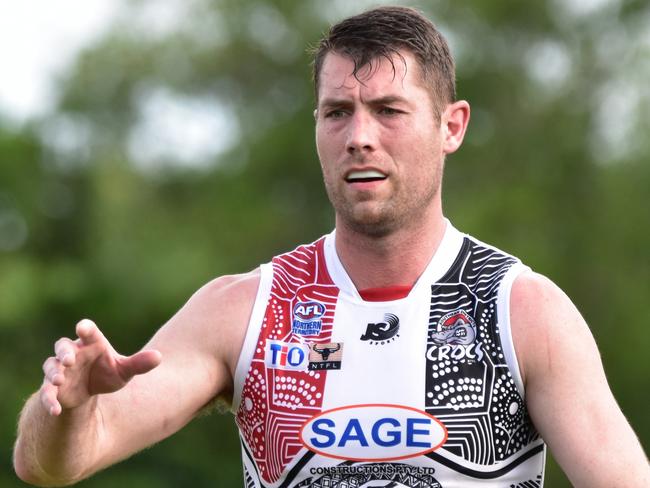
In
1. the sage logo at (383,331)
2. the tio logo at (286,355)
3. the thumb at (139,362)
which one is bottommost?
the thumb at (139,362)

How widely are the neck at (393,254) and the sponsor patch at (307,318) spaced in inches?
7.0

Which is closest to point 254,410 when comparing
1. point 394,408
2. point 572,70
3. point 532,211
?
point 394,408

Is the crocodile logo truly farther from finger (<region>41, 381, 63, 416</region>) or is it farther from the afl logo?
finger (<region>41, 381, 63, 416</region>)

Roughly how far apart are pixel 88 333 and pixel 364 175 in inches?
48.4

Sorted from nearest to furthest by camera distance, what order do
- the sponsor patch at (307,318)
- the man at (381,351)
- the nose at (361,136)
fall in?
the man at (381,351) → the nose at (361,136) → the sponsor patch at (307,318)

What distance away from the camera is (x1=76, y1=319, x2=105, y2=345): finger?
4137 millimetres

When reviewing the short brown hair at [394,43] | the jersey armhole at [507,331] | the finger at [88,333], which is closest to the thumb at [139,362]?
the finger at [88,333]

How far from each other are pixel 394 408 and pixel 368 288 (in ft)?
1.73

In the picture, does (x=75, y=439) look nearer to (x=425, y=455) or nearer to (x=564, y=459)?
(x=425, y=455)

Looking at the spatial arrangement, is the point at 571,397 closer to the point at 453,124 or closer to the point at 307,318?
the point at 307,318

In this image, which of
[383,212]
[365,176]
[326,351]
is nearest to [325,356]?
[326,351]

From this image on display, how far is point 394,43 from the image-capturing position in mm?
4984

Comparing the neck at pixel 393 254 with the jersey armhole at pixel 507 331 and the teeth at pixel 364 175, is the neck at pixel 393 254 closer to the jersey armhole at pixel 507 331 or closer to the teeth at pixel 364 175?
the teeth at pixel 364 175

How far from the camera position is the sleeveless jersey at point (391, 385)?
4.68 meters
